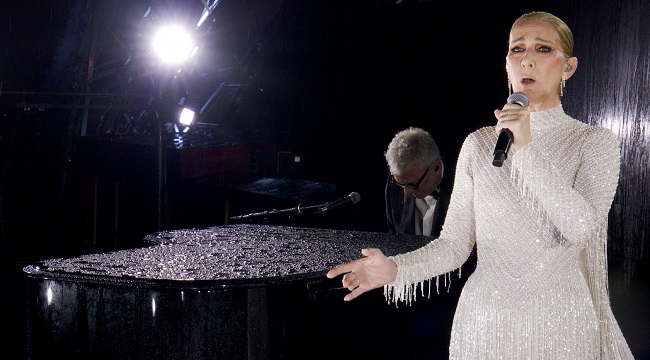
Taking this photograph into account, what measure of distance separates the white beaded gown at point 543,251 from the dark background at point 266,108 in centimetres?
200

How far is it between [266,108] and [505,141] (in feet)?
27.1

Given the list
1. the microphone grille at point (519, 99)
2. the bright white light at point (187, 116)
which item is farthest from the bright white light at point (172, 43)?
the microphone grille at point (519, 99)

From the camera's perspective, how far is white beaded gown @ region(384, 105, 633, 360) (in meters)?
1.43

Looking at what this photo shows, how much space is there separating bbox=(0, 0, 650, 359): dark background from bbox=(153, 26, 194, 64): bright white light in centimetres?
38

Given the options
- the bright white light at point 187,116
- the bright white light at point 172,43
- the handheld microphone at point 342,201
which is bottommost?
the handheld microphone at point 342,201

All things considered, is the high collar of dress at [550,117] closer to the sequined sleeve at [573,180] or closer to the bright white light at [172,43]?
the sequined sleeve at [573,180]

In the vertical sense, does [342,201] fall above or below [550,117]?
below

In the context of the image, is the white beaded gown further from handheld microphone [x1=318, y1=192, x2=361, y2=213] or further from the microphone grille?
handheld microphone [x1=318, y1=192, x2=361, y2=213]

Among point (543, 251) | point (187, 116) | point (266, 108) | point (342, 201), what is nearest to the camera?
point (543, 251)

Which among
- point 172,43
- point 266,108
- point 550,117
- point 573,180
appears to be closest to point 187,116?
point 266,108

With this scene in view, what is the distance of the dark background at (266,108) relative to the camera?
12.0 feet

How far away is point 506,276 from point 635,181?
237 cm

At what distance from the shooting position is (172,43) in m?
6.57

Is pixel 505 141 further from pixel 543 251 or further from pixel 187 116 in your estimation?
pixel 187 116
